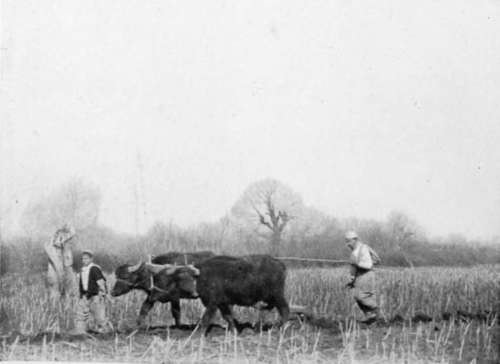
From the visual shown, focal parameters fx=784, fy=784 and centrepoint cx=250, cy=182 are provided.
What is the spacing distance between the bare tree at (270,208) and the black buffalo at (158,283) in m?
0.64

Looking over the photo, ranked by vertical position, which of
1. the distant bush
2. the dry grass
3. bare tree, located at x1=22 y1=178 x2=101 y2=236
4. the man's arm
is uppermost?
bare tree, located at x1=22 y1=178 x2=101 y2=236

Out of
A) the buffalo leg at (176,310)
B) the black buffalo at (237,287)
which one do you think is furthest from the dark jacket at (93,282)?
the black buffalo at (237,287)

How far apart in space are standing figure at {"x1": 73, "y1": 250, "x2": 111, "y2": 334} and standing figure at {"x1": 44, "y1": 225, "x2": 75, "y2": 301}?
25 centimetres

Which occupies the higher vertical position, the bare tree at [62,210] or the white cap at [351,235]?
the bare tree at [62,210]

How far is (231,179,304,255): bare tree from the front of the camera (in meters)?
9.20

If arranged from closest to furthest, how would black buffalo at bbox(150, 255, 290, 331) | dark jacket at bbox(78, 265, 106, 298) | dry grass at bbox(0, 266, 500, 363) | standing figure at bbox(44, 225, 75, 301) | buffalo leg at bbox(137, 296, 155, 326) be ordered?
dry grass at bbox(0, 266, 500, 363)
black buffalo at bbox(150, 255, 290, 331)
buffalo leg at bbox(137, 296, 155, 326)
dark jacket at bbox(78, 265, 106, 298)
standing figure at bbox(44, 225, 75, 301)

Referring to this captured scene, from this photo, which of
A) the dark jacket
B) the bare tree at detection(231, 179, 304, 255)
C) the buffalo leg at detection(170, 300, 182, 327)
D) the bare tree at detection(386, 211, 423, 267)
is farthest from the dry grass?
the bare tree at detection(231, 179, 304, 255)

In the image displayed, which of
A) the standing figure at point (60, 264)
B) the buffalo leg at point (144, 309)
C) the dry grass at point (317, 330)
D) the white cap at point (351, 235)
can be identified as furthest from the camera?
the standing figure at point (60, 264)

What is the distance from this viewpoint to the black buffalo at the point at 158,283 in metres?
9.11

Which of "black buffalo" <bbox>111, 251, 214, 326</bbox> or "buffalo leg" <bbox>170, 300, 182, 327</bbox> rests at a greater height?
"black buffalo" <bbox>111, 251, 214, 326</bbox>

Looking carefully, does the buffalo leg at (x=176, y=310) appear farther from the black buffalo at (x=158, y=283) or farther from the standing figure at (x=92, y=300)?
the standing figure at (x=92, y=300)

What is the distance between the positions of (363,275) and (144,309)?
8.45 feet

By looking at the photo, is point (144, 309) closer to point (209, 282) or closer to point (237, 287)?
point (209, 282)

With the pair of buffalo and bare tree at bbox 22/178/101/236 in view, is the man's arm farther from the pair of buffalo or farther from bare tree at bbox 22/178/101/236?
bare tree at bbox 22/178/101/236
